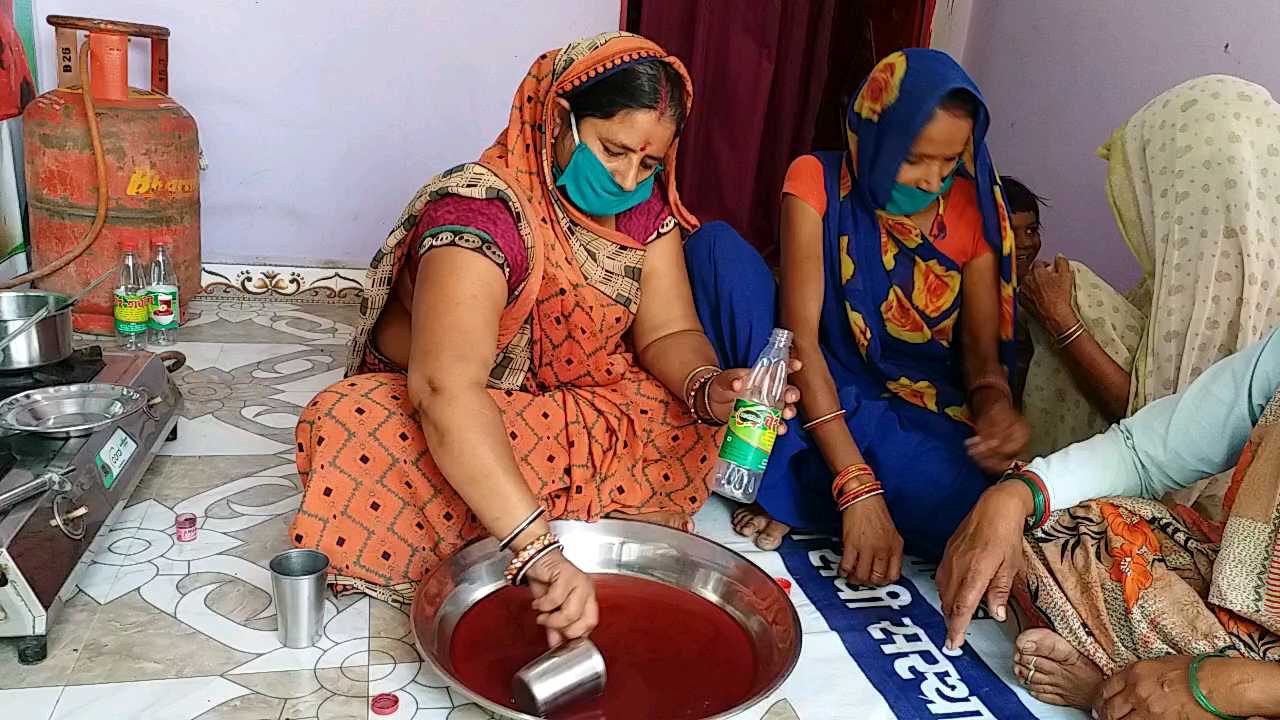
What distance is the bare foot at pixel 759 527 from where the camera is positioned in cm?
209

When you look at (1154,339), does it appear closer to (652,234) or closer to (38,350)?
(652,234)

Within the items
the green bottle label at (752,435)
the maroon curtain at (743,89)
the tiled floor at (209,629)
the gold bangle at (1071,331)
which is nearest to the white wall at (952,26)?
the maroon curtain at (743,89)

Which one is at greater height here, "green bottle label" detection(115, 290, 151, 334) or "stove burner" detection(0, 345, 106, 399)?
"stove burner" detection(0, 345, 106, 399)

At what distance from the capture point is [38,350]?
6.45 ft

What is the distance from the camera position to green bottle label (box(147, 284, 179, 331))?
9.59 feet

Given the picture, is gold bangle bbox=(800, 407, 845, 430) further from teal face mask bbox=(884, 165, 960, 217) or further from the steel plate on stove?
the steel plate on stove

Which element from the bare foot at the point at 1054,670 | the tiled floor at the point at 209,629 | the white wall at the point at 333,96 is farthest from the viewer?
the white wall at the point at 333,96

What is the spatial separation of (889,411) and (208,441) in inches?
60.7

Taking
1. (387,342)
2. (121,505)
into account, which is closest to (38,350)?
(121,505)

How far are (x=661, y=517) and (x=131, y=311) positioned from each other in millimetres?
1785

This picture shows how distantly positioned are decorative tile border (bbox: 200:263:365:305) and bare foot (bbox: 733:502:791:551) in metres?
2.00

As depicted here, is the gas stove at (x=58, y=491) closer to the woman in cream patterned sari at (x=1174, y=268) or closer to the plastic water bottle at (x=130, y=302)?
the plastic water bottle at (x=130, y=302)

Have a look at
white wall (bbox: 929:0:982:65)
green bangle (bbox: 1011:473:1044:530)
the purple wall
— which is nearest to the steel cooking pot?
green bangle (bbox: 1011:473:1044:530)

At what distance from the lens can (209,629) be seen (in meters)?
1.62
